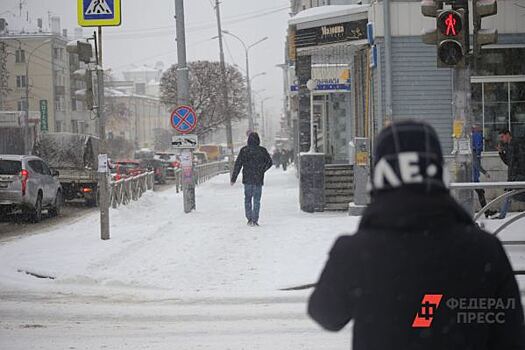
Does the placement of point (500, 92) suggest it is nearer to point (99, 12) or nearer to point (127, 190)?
point (99, 12)

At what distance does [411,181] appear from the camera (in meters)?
2.64

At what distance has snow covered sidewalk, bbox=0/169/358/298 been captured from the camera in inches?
414

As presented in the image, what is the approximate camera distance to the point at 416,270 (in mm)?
2713

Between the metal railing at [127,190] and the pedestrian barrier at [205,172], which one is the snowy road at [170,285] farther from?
the pedestrian barrier at [205,172]

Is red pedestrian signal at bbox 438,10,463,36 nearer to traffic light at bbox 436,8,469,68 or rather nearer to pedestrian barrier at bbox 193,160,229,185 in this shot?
traffic light at bbox 436,8,469,68

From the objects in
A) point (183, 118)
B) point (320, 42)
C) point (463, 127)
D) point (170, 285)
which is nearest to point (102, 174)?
point (170, 285)

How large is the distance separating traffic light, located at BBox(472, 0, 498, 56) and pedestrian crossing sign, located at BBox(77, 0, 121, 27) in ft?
21.9

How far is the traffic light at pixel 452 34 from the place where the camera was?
9734mm

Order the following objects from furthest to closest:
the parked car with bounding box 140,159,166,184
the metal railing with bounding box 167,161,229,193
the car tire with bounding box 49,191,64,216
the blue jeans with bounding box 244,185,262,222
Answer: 1. the parked car with bounding box 140,159,166,184
2. the metal railing with bounding box 167,161,229,193
3. the car tire with bounding box 49,191,64,216
4. the blue jeans with bounding box 244,185,262,222

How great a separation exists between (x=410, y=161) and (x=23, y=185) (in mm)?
18606

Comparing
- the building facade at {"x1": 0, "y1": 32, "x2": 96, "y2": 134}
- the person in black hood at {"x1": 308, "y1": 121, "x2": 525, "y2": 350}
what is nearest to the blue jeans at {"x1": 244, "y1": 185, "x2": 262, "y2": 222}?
the person in black hood at {"x1": 308, "y1": 121, "x2": 525, "y2": 350}

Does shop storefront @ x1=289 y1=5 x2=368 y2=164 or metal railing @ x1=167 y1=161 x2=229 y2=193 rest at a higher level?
shop storefront @ x1=289 y1=5 x2=368 y2=164

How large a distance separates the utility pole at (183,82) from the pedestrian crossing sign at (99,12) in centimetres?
614

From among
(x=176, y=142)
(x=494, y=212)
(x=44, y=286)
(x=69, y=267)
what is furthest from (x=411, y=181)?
(x=176, y=142)
